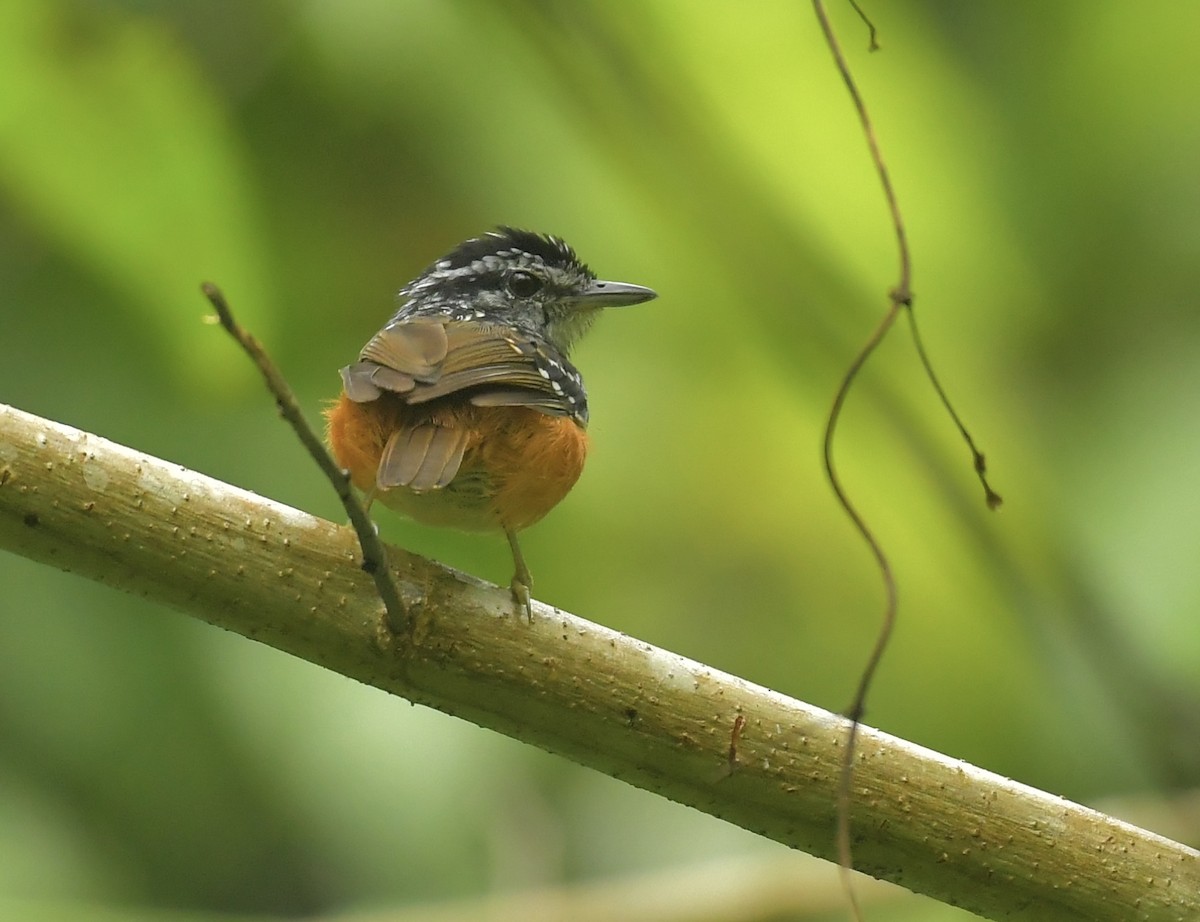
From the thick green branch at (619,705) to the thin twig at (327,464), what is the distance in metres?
0.09

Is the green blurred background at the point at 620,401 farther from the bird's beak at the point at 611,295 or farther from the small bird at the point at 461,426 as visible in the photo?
the small bird at the point at 461,426

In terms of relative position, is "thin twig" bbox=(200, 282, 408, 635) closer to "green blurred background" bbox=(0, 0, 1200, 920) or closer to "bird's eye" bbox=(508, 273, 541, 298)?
"green blurred background" bbox=(0, 0, 1200, 920)

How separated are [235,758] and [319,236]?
5.35 feet

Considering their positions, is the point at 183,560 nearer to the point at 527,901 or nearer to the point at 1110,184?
the point at 527,901

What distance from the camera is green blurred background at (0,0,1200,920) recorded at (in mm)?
3920

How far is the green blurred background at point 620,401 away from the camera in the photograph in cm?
392

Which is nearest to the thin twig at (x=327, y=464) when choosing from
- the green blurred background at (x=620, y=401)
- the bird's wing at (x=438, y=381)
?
the bird's wing at (x=438, y=381)

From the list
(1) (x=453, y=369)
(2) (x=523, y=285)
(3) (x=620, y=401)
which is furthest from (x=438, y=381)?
(3) (x=620, y=401)

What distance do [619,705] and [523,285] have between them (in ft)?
7.06

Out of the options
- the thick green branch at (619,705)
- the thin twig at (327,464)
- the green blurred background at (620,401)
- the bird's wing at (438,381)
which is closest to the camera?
the thin twig at (327,464)

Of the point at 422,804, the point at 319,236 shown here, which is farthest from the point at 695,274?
the point at 422,804

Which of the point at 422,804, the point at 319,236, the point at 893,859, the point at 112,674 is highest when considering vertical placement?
the point at 319,236

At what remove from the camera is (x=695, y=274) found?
15.5 feet

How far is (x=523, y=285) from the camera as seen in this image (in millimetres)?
4520
